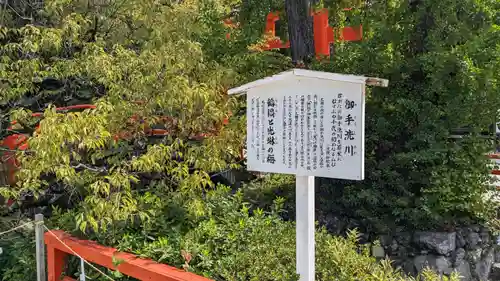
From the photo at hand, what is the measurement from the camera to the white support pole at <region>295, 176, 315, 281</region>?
335cm

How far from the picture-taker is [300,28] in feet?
23.4

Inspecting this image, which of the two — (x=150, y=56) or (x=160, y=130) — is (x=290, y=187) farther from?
(x=150, y=56)

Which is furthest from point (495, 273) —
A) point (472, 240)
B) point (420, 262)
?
point (420, 262)

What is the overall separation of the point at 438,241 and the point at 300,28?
3624 mm

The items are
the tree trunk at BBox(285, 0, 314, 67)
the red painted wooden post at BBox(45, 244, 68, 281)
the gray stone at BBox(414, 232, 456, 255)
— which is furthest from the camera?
the tree trunk at BBox(285, 0, 314, 67)

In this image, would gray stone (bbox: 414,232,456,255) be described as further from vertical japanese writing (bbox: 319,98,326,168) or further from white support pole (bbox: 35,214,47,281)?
white support pole (bbox: 35,214,47,281)

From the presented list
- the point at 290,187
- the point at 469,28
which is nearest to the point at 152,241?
the point at 290,187

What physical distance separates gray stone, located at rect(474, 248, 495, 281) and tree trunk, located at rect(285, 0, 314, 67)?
3.60 metres

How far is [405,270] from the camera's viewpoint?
5.44 meters

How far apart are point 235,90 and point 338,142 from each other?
102 cm

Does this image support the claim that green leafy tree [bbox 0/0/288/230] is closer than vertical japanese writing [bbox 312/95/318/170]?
No


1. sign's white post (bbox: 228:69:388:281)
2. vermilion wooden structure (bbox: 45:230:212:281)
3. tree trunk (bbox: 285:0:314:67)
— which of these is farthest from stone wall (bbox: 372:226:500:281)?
tree trunk (bbox: 285:0:314:67)

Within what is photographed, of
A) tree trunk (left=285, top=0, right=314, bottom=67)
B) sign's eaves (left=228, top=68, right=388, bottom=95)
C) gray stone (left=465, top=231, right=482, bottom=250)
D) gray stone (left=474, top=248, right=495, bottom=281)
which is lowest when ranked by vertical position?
gray stone (left=474, top=248, right=495, bottom=281)

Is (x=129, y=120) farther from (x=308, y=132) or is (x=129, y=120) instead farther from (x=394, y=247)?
(x=394, y=247)
